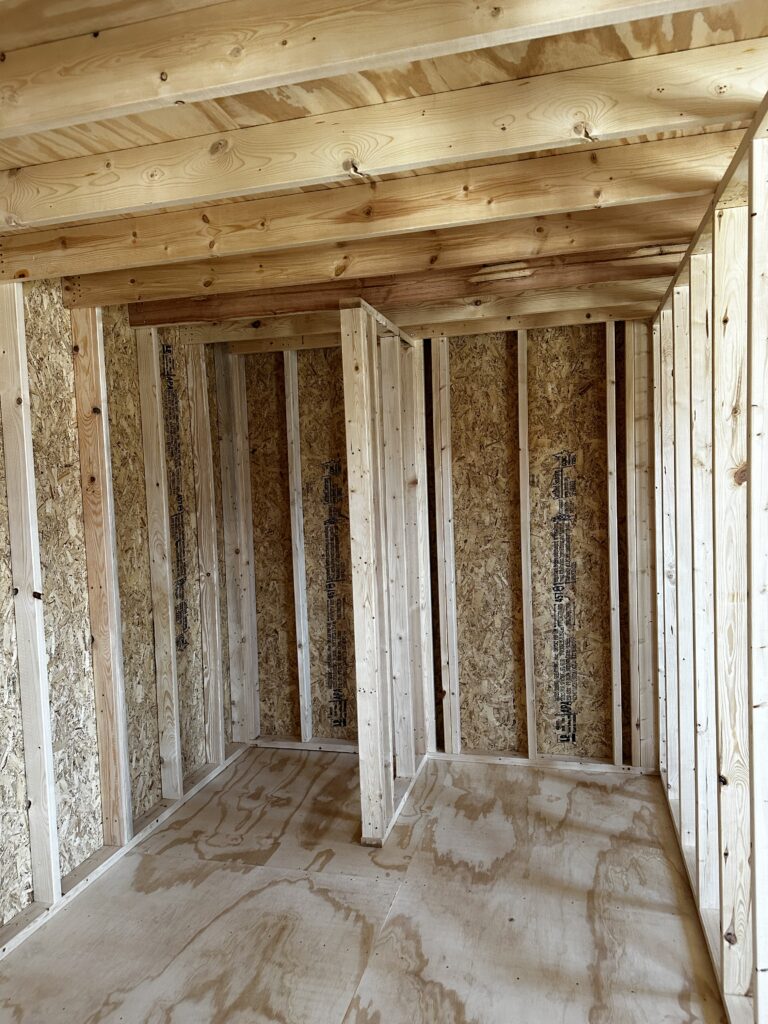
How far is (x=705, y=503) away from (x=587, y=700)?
2225 millimetres

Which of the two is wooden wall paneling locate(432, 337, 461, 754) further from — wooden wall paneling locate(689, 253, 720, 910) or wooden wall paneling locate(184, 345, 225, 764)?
wooden wall paneling locate(689, 253, 720, 910)

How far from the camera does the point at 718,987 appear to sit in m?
2.65

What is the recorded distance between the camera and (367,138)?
7.27 feet

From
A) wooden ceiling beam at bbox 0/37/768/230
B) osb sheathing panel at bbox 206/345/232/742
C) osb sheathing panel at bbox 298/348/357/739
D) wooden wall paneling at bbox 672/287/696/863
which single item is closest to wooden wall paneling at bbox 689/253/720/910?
wooden wall paneling at bbox 672/287/696/863

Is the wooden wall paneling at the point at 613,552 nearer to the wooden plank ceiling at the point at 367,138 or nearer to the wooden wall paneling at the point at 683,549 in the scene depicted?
the wooden plank ceiling at the point at 367,138

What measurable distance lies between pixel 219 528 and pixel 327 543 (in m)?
0.76

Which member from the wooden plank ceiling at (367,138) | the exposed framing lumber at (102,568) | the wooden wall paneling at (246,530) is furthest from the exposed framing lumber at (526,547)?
the exposed framing lumber at (102,568)

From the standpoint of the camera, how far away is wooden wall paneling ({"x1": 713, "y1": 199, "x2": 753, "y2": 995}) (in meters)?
2.28

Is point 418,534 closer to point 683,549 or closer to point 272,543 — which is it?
point 272,543

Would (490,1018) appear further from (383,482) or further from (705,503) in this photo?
(383,482)

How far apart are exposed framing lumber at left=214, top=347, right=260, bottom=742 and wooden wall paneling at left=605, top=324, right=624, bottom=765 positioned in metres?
2.44

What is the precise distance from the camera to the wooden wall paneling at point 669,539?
3863 mm

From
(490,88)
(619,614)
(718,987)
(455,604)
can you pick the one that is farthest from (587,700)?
(490,88)

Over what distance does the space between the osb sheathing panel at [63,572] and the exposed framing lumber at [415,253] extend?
290 millimetres
